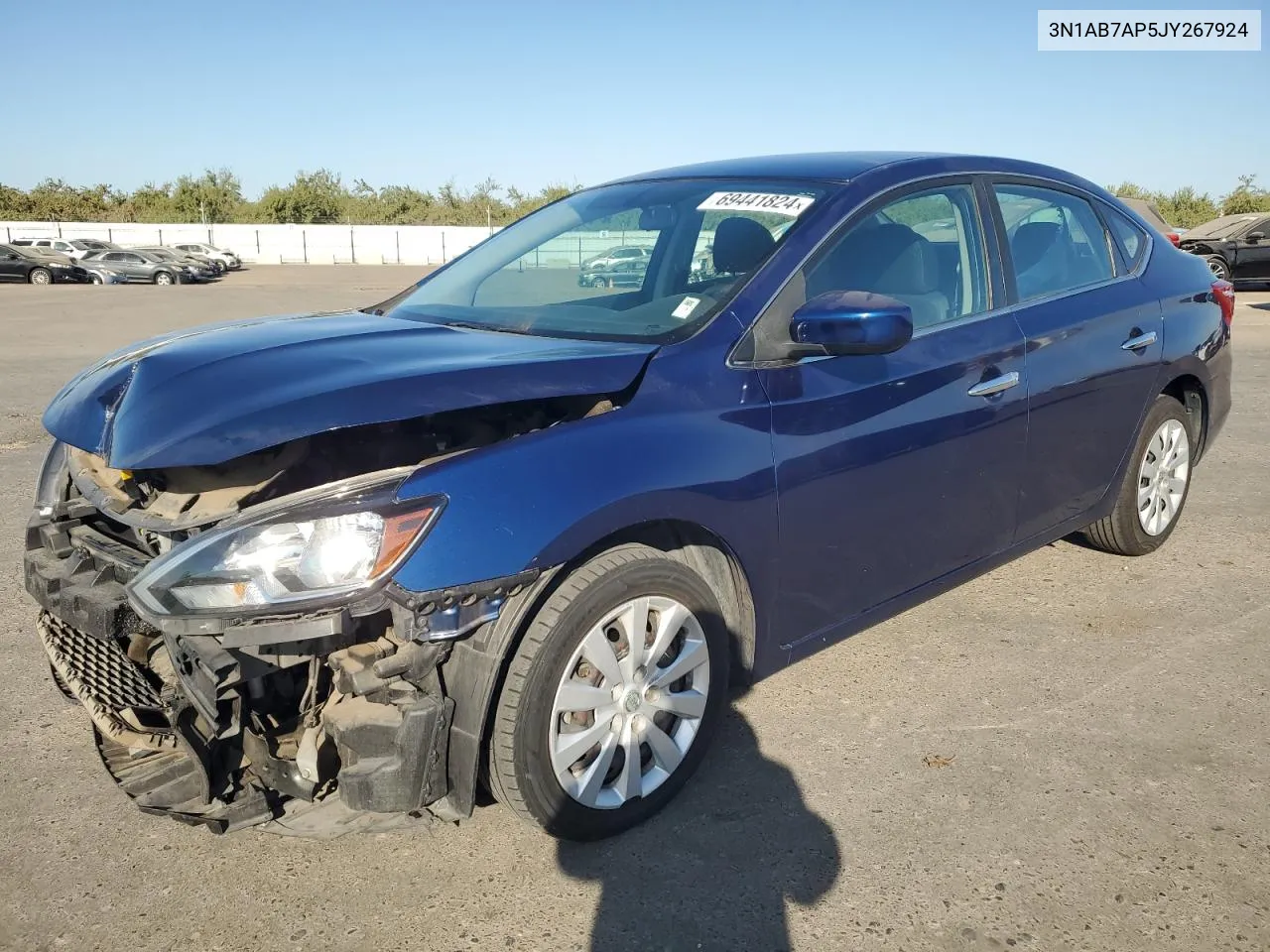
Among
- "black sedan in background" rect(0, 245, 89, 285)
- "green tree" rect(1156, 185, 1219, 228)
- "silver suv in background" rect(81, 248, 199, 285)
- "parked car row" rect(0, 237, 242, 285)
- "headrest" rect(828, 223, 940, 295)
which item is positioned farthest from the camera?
"green tree" rect(1156, 185, 1219, 228)

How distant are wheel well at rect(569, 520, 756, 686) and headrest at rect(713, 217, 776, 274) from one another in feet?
2.77

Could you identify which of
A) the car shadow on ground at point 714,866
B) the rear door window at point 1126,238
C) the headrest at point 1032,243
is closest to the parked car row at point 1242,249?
the rear door window at point 1126,238

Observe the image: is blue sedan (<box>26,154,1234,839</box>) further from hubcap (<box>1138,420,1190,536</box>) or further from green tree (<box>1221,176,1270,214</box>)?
green tree (<box>1221,176,1270,214</box>)

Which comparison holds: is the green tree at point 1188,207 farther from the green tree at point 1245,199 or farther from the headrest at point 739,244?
the headrest at point 739,244

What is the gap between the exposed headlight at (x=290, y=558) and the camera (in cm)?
219

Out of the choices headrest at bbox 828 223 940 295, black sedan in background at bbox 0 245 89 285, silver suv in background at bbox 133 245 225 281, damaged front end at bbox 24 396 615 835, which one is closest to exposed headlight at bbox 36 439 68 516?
damaged front end at bbox 24 396 615 835

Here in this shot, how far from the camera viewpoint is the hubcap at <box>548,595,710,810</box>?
2527 mm

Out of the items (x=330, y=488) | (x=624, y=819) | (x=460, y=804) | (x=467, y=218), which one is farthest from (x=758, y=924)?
(x=467, y=218)

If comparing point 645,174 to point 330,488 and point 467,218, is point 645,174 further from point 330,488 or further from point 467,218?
point 467,218

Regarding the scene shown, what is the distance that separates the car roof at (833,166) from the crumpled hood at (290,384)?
1099mm

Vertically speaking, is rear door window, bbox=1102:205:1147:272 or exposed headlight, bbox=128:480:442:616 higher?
rear door window, bbox=1102:205:1147:272

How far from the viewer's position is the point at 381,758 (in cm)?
229

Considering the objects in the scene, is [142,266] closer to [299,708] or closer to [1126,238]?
[1126,238]

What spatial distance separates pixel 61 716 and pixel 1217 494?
5.97m
